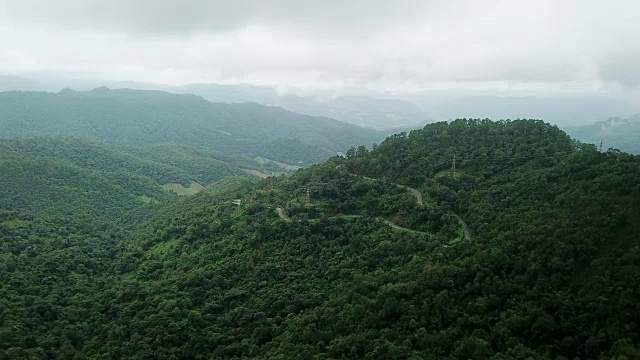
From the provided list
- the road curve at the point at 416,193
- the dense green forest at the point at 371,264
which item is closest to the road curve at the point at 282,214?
the dense green forest at the point at 371,264

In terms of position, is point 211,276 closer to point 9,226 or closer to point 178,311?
point 178,311

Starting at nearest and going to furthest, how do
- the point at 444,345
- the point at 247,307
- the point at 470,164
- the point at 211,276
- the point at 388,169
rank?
the point at 444,345 < the point at 247,307 < the point at 211,276 < the point at 470,164 < the point at 388,169

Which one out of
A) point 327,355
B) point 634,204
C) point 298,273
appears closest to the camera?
point 327,355

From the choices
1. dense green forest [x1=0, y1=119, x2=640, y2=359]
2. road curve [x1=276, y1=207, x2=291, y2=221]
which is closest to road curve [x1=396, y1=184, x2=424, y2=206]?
dense green forest [x1=0, y1=119, x2=640, y2=359]

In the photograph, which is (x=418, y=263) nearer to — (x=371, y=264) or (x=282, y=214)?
(x=371, y=264)

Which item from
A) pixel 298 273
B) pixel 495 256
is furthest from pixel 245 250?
pixel 495 256

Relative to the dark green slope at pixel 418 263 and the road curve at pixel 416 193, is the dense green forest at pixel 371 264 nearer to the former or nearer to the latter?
the dark green slope at pixel 418 263

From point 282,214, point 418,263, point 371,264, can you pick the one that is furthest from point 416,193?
point 418,263

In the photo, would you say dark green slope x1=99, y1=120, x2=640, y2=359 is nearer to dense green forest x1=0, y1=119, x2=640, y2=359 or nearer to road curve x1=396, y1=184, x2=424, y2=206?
dense green forest x1=0, y1=119, x2=640, y2=359

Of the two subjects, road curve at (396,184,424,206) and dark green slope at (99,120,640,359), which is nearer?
dark green slope at (99,120,640,359)
